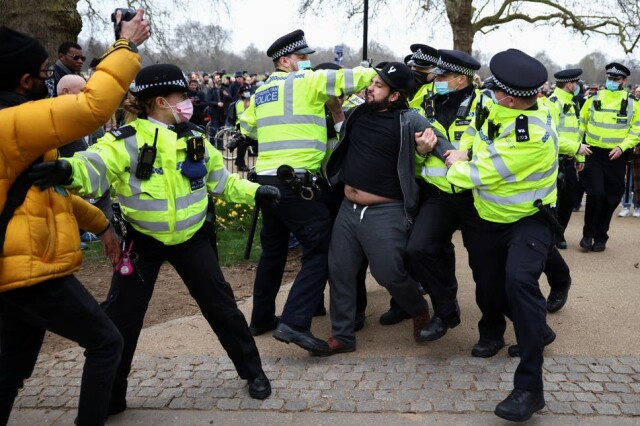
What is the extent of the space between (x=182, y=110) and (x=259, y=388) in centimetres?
167

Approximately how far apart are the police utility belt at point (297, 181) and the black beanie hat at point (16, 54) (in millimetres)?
1920

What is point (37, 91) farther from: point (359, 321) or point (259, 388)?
point (359, 321)

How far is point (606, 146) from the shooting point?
323 inches

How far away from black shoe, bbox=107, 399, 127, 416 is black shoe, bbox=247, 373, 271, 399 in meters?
0.73

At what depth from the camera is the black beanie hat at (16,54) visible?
292cm

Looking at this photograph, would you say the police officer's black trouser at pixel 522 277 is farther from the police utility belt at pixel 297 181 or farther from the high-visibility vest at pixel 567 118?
the high-visibility vest at pixel 567 118

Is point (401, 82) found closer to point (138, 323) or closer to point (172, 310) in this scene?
point (138, 323)

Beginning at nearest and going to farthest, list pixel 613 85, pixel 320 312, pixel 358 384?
pixel 358 384
pixel 320 312
pixel 613 85

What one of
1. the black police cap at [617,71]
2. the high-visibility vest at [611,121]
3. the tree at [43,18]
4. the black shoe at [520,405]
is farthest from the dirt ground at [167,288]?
the black police cap at [617,71]

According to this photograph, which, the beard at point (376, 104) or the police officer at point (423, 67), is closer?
the beard at point (376, 104)

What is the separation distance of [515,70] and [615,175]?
484cm

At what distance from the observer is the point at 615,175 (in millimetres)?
8203

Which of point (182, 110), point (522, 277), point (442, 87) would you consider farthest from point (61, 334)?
point (442, 87)

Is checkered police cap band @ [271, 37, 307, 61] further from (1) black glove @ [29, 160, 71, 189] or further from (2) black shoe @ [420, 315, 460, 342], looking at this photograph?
(1) black glove @ [29, 160, 71, 189]
